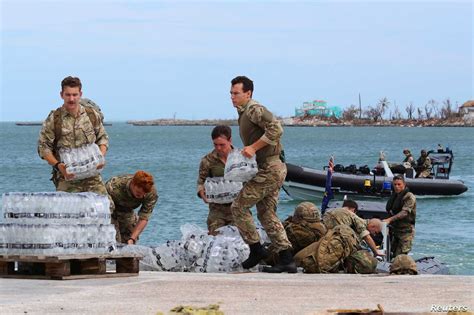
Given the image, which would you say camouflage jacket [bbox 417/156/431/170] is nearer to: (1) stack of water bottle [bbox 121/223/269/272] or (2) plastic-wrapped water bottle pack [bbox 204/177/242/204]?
(2) plastic-wrapped water bottle pack [bbox 204/177/242/204]

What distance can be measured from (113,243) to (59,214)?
2.32 ft

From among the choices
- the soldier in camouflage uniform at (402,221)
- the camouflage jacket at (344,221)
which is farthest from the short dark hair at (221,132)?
the soldier in camouflage uniform at (402,221)

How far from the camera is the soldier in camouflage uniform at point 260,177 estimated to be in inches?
416

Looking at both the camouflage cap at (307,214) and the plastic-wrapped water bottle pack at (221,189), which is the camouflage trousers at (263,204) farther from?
the plastic-wrapped water bottle pack at (221,189)

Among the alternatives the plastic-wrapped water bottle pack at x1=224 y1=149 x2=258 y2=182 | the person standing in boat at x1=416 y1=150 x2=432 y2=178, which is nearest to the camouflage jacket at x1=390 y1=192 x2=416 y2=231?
the plastic-wrapped water bottle pack at x1=224 y1=149 x2=258 y2=182

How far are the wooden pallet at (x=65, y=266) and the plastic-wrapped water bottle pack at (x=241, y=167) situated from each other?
1189 mm

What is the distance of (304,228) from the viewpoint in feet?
39.4

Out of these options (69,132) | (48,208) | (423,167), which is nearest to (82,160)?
(69,132)

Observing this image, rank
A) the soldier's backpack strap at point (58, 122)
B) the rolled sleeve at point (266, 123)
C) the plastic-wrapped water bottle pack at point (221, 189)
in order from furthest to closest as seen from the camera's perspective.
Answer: the plastic-wrapped water bottle pack at point (221, 189), the soldier's backpack strap at point (58, 122), the rolled sleeve at point (266, 123)

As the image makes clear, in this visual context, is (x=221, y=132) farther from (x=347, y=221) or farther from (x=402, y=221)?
(x=402, y=221)

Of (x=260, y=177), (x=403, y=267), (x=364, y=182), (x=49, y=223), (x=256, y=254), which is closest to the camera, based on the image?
(x=49, y=223)

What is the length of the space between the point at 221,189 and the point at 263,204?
1.43m

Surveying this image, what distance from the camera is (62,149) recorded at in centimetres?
1082

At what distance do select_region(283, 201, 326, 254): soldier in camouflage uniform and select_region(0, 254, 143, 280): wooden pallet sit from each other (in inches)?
87.9
